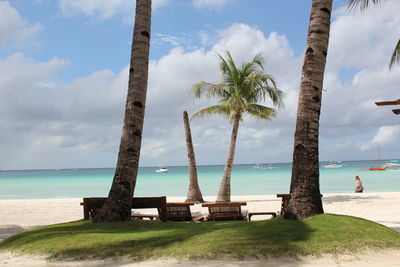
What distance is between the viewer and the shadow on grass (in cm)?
766

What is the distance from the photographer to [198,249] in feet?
25.3

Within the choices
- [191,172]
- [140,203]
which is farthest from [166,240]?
[191,172]

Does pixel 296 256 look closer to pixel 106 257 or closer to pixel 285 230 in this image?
pixel 285 230

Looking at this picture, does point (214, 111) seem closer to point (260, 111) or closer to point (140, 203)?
point (260, 111)

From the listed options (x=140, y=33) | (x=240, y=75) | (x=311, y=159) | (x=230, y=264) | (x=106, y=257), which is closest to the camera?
(x=230, y=264)

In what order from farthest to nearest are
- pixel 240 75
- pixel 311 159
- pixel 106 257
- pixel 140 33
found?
1. pixel 240 75
2. pixel 140 33
3. pixel 311 159
4. pixel 106 257

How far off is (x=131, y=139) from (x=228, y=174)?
12437 millimetres

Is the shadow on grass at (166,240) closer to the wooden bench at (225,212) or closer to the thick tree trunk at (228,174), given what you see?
the wooden bench at (225,212)

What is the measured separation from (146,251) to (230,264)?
1636 mm

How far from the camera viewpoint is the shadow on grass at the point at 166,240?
25.1 feet

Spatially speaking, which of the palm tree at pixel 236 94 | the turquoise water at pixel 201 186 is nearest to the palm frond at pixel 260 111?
the palm tree at pixel 236 94

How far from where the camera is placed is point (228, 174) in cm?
2248

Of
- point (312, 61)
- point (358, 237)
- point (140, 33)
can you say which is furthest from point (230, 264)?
point (140, 33)

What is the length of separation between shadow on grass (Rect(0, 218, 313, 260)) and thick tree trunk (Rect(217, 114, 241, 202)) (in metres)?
12.3
